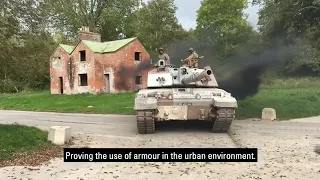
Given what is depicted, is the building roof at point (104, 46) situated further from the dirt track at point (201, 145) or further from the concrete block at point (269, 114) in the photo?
the dirt track at point (201, 145)

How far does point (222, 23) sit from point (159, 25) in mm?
11356

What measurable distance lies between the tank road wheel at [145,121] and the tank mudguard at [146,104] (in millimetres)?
189

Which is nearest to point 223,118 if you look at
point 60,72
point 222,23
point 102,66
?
point 102,66

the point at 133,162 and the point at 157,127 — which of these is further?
the point at 157,127

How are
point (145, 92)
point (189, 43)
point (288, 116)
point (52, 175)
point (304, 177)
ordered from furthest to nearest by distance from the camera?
1. point (189, 43)
2. point (288, 116)
3. point (145, 92)
4. point (52, 175)
5. point (304, 177)

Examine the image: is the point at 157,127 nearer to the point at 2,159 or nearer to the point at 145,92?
the point at 145,92

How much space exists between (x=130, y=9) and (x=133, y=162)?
145 ft

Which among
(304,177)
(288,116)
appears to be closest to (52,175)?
(304,177)

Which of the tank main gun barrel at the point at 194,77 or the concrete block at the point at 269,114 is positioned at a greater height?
the tank main gun barrel at the point at 194,77

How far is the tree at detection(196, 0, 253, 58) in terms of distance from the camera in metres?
46.7

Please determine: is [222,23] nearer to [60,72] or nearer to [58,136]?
[60,72]

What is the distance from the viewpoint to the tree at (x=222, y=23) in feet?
153

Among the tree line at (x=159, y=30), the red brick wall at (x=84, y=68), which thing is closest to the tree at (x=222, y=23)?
the tree line at (x=159, y=30)

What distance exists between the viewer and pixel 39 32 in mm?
10492
